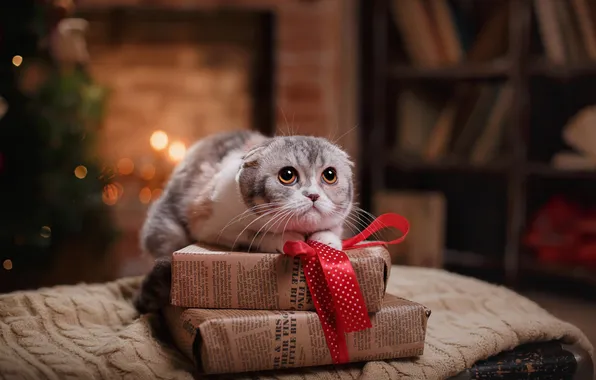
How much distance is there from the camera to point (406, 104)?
8.31 feet

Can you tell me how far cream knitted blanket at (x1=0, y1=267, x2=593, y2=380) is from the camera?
85 cm

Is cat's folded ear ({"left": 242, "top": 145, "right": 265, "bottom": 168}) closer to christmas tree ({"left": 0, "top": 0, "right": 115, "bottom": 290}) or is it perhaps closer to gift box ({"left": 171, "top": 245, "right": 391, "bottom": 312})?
gift box ({"left": 171, "top": 245, "right": 391, "bottom": 312})

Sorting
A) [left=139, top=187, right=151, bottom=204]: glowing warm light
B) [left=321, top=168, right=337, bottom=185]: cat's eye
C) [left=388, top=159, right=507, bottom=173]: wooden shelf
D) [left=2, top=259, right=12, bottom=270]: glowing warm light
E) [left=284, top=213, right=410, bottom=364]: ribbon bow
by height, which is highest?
[left=321, top=168, right=337, bottom=185]: cat's eye

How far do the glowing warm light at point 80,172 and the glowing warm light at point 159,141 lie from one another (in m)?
0.56

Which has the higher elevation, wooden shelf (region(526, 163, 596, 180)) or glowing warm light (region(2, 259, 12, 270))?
wooden shelf (region(526, 163, 596, 180))

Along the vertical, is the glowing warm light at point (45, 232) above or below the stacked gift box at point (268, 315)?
below

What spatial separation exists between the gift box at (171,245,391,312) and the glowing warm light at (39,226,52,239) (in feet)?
3.58

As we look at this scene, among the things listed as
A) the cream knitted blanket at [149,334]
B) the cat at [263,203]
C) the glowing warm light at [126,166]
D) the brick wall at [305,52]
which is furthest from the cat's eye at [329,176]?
the glowing warm light at [126,166]

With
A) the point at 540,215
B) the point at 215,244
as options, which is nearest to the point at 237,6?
the point at 540,215

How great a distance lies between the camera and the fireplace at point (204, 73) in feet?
8.09

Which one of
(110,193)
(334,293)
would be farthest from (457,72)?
(334,293)

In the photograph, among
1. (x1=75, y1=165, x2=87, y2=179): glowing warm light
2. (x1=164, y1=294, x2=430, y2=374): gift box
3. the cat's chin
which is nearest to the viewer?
(x1=164, y1=294, x2=430, y2=374): gift box

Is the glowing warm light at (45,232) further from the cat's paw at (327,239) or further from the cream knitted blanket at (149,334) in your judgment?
the cat's paw at (327,239)

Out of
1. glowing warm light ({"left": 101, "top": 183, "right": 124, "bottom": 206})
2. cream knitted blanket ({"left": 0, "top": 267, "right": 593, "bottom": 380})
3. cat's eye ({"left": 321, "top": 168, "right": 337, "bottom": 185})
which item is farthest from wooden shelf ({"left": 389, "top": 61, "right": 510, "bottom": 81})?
cat's eye ({"left": 321, "top": 168, "right": 337, "bottom": 185})
